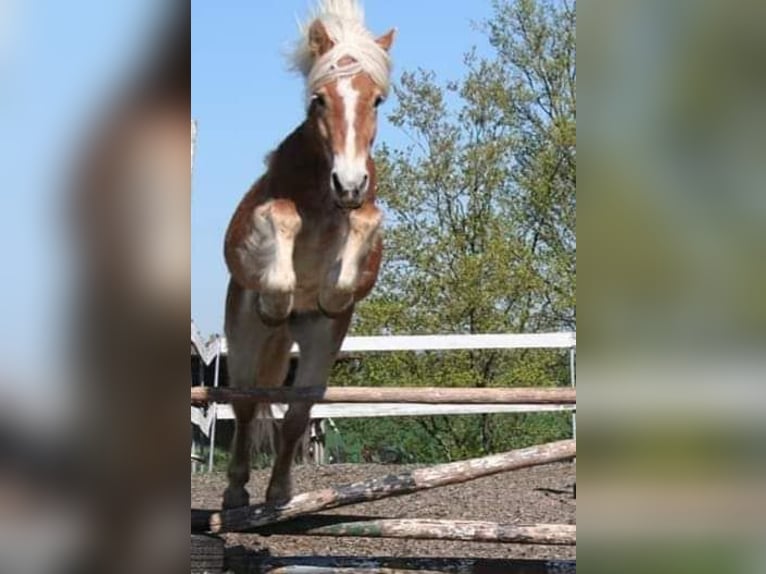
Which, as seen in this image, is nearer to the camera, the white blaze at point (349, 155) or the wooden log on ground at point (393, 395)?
the white blaze at point (349, 155)

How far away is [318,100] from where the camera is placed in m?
2.72

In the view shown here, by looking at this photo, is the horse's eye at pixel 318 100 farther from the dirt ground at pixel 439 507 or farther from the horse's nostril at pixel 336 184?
the dirt ground at pixel 439 507

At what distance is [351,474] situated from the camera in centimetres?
598

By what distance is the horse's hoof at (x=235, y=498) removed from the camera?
3.49m

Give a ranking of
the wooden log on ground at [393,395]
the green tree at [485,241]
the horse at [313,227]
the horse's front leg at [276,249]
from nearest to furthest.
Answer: the horse at [313,227] → the wooden log on ground at [393,395] → the horse's front leg at [276,249] → the green tree at [485,241]

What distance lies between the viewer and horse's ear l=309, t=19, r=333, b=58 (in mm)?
2840

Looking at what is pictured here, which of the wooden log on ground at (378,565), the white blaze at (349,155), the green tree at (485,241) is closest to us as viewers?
the white blaze at (349,155)

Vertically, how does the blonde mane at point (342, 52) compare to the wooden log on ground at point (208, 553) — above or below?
above

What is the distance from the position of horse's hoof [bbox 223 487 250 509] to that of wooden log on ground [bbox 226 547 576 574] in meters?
0.17

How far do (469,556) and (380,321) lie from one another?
5.12 metres

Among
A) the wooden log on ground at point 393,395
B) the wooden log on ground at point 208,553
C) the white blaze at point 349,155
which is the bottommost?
the wooden log on ground at point 208,553

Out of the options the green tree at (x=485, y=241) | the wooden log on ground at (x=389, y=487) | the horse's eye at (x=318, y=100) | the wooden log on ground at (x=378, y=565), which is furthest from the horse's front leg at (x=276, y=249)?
the green tree at (x=485, y=241)
